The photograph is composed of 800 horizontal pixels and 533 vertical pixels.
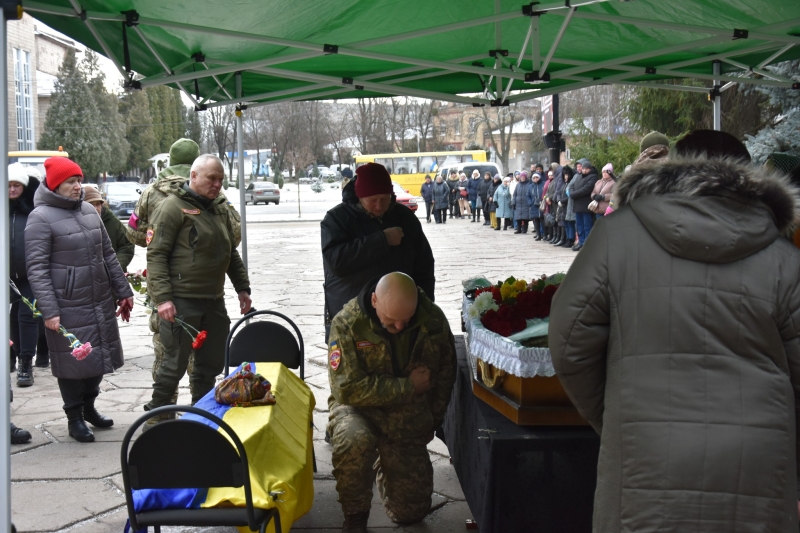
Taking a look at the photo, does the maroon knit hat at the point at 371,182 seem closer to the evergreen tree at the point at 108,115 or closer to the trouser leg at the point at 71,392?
the trouser leg at the point at 71,392

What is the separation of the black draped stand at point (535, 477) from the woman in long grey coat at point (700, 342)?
835mm

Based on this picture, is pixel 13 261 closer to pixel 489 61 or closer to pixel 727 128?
pixel 489 61

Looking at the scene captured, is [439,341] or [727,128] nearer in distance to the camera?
[439,341]

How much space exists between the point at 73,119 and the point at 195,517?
55350 millimetres

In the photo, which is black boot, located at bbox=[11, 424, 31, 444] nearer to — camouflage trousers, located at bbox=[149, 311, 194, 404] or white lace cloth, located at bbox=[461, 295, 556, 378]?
camouflage trousers, located at bbox=[149, 311, 194, 404]

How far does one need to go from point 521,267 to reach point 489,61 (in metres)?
8.66

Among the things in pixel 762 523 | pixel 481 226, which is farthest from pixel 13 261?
pixel 481 226

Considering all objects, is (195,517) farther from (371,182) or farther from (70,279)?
(70,279)

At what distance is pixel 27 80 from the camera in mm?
55062

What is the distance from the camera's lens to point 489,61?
21.2ft

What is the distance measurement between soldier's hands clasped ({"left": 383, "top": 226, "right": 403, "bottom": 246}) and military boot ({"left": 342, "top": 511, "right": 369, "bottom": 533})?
4.93 ft

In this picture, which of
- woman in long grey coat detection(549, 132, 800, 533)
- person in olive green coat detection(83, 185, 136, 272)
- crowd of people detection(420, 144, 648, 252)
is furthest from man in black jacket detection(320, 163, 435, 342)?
crowd of people detection(420, 144, 648, 252)

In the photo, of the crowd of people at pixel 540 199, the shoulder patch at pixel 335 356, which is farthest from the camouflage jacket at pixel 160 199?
the crowd of people at pixel 540 199

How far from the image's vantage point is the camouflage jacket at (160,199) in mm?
5340
